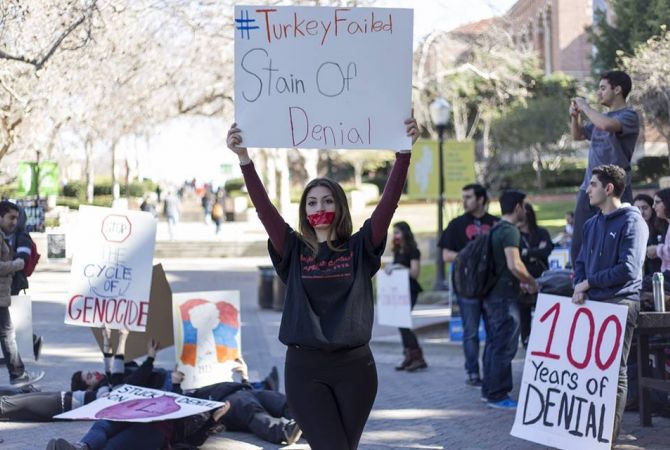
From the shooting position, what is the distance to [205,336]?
A: 9.98 meters

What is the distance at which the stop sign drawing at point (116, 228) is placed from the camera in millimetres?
9906

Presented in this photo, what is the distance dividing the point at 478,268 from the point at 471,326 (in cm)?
83

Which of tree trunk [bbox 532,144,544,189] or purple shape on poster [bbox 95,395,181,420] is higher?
tree trunk [bbox 532,144,544,189]

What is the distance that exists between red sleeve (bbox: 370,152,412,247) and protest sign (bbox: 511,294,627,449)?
2844 millimetres

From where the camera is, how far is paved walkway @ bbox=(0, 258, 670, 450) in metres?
8.40

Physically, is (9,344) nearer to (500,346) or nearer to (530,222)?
(500,346)

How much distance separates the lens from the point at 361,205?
52.8 meters

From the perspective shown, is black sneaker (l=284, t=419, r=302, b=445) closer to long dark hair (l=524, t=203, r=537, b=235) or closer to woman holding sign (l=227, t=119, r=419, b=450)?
woman holding sign (l=227, t=119, r=419, b=450)

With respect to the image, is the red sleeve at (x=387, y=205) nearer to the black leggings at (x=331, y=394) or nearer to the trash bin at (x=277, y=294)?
the black leggings at (x=331, y=394)

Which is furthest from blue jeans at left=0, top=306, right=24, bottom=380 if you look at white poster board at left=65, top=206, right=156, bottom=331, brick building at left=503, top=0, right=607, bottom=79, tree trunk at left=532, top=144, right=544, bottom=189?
tree trunk at left=532, top=144, right=544, bottom=189

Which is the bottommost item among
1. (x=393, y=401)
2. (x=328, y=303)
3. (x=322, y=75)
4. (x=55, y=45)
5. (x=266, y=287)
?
(x=393, y=401)

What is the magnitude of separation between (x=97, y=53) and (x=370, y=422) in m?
12.4

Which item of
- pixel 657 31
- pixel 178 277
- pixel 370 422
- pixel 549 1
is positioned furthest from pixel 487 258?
pixel 178 277

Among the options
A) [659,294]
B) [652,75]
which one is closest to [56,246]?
[659,294]
